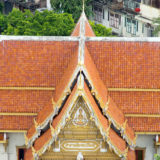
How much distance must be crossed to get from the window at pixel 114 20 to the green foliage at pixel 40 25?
63.0 feet

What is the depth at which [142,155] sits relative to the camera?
4594 centimetres

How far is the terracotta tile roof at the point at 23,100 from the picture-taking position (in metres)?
44.5

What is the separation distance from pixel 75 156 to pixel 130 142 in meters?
4.25

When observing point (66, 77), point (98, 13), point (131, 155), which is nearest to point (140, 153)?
point (131, 155)

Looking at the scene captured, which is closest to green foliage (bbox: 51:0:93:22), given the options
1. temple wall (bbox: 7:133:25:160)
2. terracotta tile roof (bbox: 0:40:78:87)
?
terracotta tile roof (bbox: 0:40:78:87)

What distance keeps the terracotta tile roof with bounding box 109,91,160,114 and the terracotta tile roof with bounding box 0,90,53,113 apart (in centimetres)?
541

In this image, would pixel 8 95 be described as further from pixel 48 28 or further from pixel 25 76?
pixel 48 28

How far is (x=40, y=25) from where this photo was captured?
6712 cm

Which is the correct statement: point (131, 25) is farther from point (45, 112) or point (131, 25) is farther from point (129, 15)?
point (45, 112)

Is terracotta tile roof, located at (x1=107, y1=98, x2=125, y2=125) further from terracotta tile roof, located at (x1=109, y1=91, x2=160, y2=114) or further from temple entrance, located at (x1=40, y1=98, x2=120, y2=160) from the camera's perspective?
temple entrance, located at (x1=40, y1=98, x2=120, y2=160)

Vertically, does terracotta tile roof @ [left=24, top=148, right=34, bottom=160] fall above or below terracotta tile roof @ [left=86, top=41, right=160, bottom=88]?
below

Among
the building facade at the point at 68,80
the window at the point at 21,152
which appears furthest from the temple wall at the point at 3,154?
the window at the point at 21,152

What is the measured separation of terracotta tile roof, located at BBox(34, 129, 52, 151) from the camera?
133ft

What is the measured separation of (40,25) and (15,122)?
2481cm
